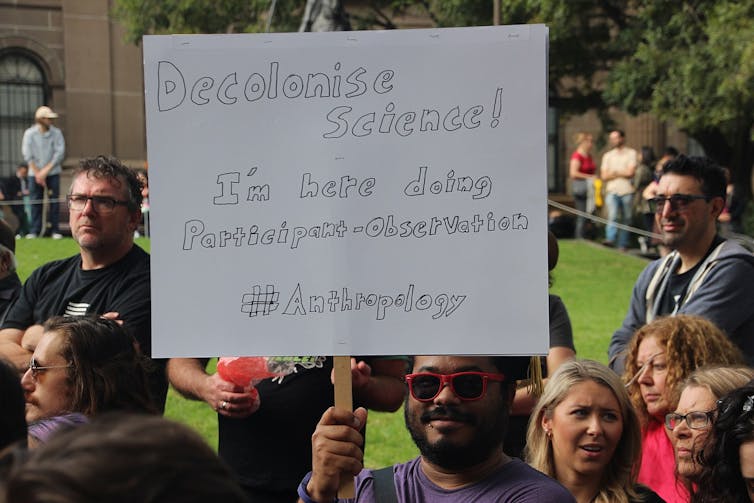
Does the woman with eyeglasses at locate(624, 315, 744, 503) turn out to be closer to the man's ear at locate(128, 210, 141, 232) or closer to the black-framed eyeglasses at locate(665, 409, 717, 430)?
the black-framed eyeglasses at locate(665, 409, 717, 430)

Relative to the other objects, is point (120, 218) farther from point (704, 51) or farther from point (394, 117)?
point (704, 51)

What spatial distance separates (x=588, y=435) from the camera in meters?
3.97

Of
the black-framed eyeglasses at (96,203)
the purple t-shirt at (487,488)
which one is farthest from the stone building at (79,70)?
the purple t-shirt at (487,488)

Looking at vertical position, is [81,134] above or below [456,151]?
above

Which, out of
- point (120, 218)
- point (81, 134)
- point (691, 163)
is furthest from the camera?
point (81, 134)

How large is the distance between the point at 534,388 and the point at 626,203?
13.5 metres

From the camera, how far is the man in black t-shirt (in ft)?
15.1

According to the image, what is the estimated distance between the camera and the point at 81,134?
81.7 ft

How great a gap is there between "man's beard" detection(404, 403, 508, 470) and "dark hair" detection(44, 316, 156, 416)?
0.81 m

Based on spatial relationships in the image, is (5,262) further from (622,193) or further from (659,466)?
(622,193)

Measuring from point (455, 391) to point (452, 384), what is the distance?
0.02m

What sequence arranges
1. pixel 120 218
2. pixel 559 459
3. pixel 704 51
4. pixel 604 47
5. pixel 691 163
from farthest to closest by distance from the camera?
pixel 604 47 < pixel 704 51 < pixel 691 163 < pixel 120 218 < pixel 559 459

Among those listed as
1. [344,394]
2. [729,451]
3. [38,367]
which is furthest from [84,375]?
[729,451]

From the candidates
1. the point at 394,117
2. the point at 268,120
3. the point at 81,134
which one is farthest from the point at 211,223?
the point at 81,134
